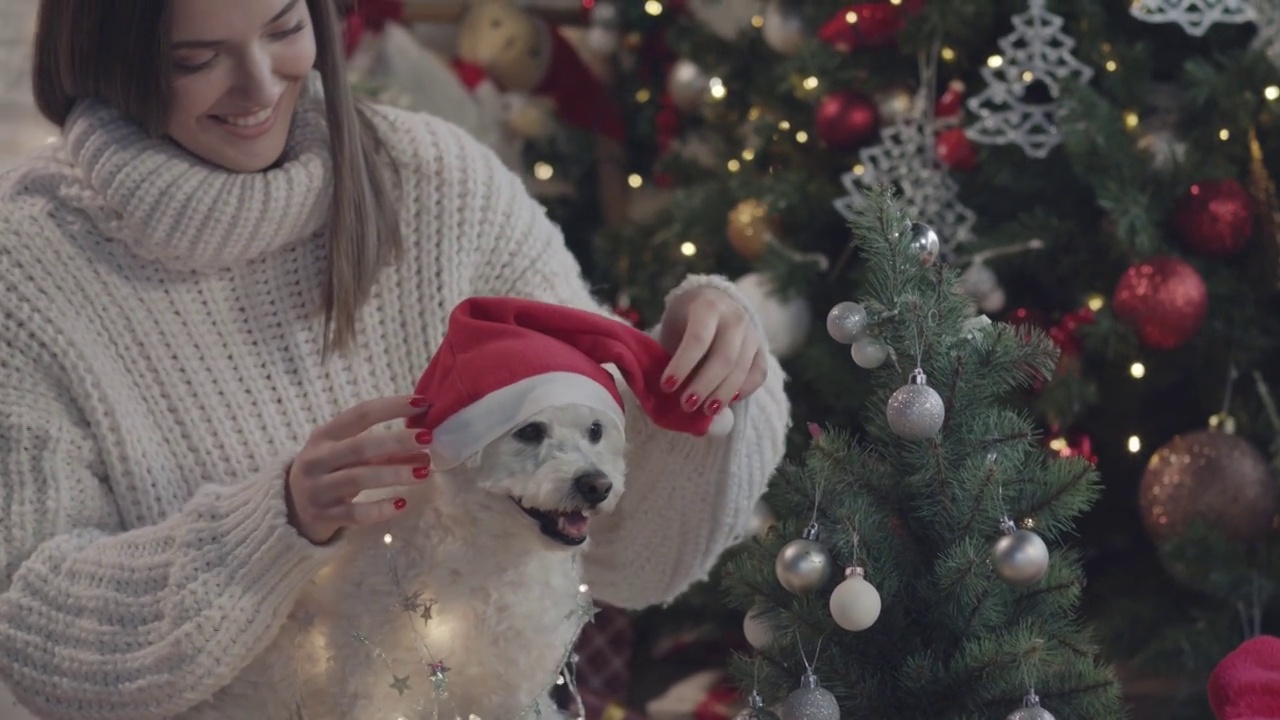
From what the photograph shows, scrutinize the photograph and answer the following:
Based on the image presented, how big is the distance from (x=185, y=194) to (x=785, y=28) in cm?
133

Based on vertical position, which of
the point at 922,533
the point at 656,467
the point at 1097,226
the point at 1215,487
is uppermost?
the point at 922,533

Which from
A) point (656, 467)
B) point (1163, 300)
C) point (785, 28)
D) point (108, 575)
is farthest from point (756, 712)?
point (785, 28)

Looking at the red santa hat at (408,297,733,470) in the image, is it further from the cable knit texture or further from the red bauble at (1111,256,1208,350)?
the red bauble at (1111,256,1208,350)

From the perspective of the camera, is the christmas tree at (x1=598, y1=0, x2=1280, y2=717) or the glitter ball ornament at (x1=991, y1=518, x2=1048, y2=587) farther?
the christmas tree at (x1=598, y1=0, x2=1280, y2=717)

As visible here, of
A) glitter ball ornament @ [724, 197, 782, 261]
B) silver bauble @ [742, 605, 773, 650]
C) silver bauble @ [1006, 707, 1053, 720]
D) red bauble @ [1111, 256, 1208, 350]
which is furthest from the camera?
glitter ball ornament @ [724, 197, 782, 261]

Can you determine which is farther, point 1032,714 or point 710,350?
point 710,350

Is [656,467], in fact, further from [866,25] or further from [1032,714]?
[866,25]

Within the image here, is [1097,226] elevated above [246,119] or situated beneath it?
situated beneath

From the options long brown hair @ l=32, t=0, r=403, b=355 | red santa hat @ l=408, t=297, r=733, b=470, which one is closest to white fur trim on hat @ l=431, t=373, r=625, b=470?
red santa hat @ l=408, t=297, r=733, b=470

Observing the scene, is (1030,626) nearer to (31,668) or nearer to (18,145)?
(31,668)

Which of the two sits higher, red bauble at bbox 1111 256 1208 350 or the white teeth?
the white teeth

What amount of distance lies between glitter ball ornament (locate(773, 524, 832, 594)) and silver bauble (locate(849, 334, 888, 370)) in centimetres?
12

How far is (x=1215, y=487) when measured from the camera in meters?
1.80

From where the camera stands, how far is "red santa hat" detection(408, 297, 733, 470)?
87 centimetres
